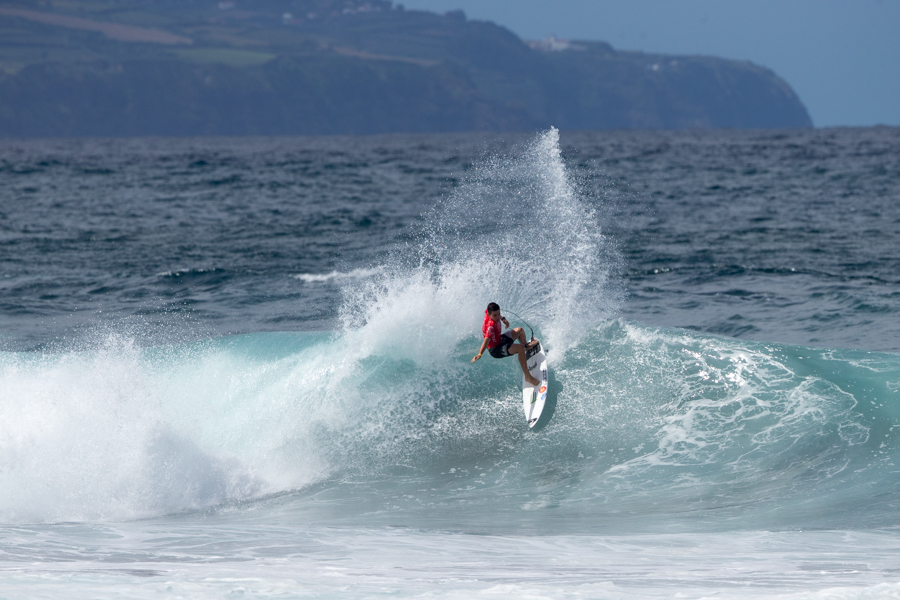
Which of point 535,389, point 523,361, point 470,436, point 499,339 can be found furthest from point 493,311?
point 470,436

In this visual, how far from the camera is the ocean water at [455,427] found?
28.2 ft

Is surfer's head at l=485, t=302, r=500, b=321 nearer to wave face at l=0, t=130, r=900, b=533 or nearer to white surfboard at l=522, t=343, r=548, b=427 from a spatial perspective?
white surfboard at l=522, t=343, r=548, b=427

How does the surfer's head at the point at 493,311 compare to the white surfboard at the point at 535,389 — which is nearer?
the surfer's head at the point at 493,311

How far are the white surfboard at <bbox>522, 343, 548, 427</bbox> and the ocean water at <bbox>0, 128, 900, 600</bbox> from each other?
210 millimetres

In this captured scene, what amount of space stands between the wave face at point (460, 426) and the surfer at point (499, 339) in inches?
44.7

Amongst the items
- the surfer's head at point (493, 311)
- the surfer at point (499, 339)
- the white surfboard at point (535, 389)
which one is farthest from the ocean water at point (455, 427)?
the surfer's head at point (493, 311)

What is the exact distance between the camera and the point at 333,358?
14.5 m

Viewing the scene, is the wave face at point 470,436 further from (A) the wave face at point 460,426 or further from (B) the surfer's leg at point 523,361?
(B) the surfer's leg at point 523,361

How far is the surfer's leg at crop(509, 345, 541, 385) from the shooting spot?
12.9 m

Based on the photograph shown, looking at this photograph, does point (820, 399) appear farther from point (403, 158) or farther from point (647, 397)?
point (403, 158)

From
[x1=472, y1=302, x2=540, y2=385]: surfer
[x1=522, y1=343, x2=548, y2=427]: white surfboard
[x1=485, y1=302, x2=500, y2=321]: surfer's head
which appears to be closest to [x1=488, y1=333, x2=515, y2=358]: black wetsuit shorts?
[x1=472, y1=302, x2=540, y2=385]: surfer

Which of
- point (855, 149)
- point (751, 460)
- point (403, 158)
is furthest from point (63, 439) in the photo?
point (855, 149)

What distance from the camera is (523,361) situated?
1321cm

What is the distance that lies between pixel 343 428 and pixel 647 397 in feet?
14.5
